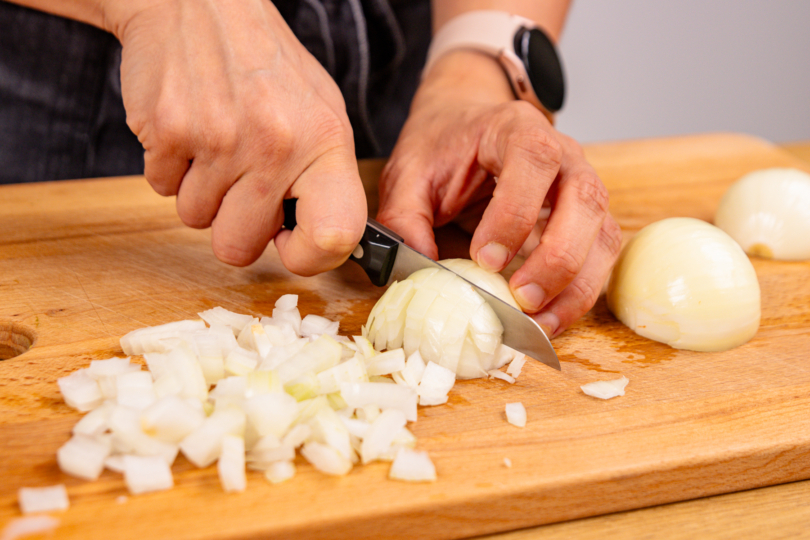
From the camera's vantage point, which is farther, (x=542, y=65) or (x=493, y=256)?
(x=542, y=65)

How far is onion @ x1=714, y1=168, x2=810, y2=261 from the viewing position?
4.96ft

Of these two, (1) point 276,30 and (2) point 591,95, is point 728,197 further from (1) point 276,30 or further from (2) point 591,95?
(2) point 591,95

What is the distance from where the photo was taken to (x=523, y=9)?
70.8 inches

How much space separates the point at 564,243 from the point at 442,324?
0.27 metres

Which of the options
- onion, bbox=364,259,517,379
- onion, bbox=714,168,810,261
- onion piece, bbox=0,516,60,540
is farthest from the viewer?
onion, bbox=714,168,810,261

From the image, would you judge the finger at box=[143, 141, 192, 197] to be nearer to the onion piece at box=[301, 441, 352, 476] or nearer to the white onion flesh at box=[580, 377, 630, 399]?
the onion piece at box=[301, 441, 352, 476]

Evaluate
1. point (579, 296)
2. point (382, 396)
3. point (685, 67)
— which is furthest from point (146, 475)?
point (685, 67)

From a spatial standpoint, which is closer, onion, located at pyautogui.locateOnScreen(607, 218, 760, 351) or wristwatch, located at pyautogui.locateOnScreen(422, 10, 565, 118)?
onion, located at pyautogui.locateOnScreen(607, 218, 760, 351)

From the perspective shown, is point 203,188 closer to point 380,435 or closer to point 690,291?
point 380,435

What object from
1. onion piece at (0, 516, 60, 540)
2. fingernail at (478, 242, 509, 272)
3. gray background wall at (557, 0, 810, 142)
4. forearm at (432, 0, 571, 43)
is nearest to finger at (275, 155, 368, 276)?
fingernail at (478, 242, 509, 272)

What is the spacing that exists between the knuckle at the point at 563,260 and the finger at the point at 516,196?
6 cm

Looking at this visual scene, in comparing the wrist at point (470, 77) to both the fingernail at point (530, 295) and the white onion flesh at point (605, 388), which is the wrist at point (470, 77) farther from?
the white onion flesh at point (605, 388)

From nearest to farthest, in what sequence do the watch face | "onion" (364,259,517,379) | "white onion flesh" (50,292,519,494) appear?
"white onion flesh" (50,292,519,494), "onion" (364,259,517,379), the watch face

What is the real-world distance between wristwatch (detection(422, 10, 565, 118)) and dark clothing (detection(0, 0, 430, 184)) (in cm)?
22
